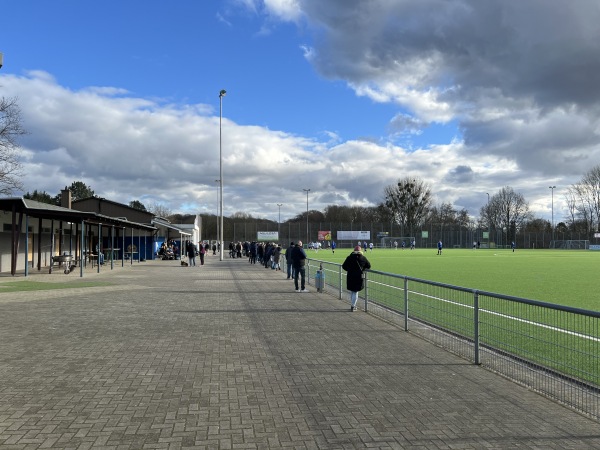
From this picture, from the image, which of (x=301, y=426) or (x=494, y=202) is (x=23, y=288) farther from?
(x=494, y=202)

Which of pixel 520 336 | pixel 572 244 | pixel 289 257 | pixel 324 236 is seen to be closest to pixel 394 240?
pixel 324 236

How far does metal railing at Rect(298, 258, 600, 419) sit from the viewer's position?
5387 mm

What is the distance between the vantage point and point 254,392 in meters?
5.48

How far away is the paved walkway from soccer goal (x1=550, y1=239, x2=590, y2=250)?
317 ft

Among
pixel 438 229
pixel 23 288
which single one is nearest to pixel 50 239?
pixel 23 288

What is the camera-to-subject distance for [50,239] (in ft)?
101

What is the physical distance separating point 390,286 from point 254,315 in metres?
2.98

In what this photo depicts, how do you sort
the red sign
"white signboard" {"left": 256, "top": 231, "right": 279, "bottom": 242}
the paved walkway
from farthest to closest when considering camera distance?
the red sign → "white signboard" {"left": 256, "top": 231, "right": 279, "bottom": 242} → the paved walkway

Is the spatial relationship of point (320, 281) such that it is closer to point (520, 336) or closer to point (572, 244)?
point (520, 336)

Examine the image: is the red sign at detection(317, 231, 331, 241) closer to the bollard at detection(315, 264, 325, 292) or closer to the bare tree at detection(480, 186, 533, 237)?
the bare tree at detection(480, 186, 533, 237)

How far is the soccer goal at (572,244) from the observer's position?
306 ft

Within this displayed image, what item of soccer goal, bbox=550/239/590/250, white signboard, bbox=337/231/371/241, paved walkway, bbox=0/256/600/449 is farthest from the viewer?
white signboard, bbox=337/231/371/241

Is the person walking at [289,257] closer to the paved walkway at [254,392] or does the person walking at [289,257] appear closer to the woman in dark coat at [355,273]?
the woman in dark coat at [355,273]

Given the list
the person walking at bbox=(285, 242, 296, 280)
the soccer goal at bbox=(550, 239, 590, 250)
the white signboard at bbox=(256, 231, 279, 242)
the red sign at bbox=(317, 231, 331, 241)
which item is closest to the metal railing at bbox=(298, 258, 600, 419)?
the person walking at bbox=(285, 242, 296, 280)
